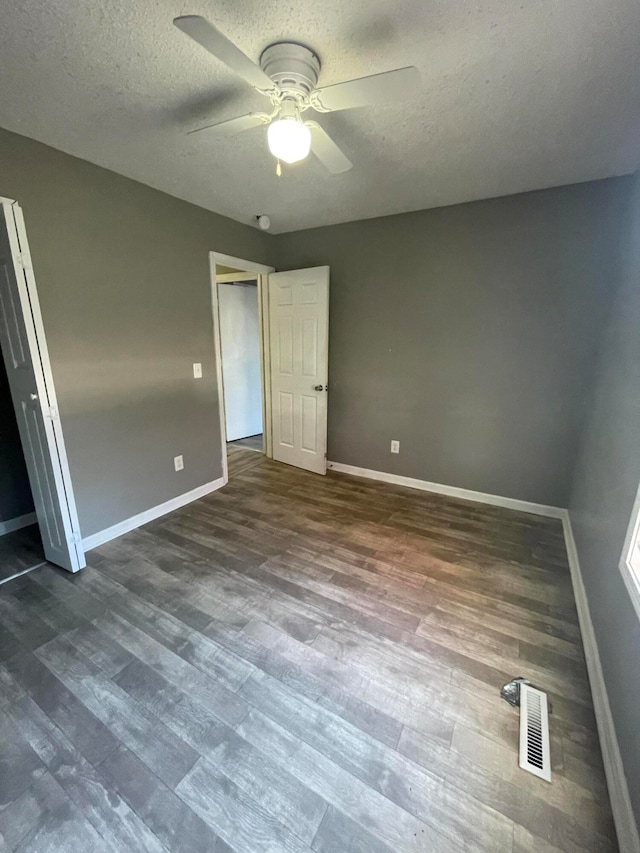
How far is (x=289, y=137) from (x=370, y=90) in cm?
33

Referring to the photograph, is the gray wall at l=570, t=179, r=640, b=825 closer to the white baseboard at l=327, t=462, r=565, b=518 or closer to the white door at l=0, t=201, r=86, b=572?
the white baseboard at l=327, t=462, r=565, b=518

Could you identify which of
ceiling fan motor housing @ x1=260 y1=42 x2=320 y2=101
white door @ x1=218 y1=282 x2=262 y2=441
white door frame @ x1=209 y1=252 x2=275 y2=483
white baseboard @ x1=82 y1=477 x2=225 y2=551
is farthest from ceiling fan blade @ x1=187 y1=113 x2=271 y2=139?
white door @ x1=218 y1=282 x2=262 y2=441

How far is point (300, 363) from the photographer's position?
3.78 meters

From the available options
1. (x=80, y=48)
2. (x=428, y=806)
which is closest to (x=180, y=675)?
(x=428, y=806)

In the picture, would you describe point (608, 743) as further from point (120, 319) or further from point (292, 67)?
point (120, 319)

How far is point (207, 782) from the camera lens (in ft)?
3.90

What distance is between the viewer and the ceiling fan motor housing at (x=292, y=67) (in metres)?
1.32

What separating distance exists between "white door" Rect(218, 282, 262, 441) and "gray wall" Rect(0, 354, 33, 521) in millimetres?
2332

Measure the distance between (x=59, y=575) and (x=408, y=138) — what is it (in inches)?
130

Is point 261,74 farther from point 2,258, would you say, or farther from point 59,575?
point 59,575

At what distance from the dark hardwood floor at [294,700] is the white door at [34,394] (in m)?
0.30

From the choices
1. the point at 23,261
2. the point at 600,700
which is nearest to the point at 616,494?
the point at 600,700

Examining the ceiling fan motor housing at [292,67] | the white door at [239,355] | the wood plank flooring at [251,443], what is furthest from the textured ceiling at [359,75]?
the wood plank flooring at [251,443]

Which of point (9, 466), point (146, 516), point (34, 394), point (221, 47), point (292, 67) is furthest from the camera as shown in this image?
point (146, 516)
